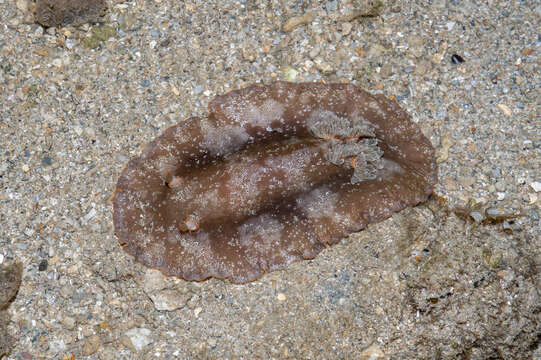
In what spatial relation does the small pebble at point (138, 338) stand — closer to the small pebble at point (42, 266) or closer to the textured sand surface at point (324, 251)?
the textured sand surface at point (324, 251)

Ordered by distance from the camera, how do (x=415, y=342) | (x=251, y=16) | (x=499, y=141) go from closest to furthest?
(x=415, y=342) < (x=499, y=141) < (x=251, y=16)

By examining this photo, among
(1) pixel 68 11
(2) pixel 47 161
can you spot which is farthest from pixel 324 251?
(1) pixel 68 11

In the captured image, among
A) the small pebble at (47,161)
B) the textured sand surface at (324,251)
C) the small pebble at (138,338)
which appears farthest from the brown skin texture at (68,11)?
the small pebble at (138,338)

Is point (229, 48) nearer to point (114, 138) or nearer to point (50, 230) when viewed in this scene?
point (114, 138)

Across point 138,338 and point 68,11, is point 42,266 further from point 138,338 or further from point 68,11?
point 68,11

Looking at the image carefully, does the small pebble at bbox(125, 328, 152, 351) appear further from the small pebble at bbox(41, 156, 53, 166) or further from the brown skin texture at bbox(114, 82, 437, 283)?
the small pebble at bbox(41, 156, 53, 166)

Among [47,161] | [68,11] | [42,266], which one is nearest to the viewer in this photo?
[42,266]

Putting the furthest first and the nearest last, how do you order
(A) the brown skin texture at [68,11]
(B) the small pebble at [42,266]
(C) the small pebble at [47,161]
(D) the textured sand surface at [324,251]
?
(A) the brown skin texture at [68,11] → (C) the small pebble at [47,161] → (B) the small pebble at [42,266] → (D) the textured sand surface at [324,251]

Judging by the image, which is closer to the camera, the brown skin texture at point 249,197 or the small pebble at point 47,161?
the brown skin texture at point 249,197

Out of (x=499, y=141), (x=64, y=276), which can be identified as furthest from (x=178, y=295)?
(x=499, y=141)
